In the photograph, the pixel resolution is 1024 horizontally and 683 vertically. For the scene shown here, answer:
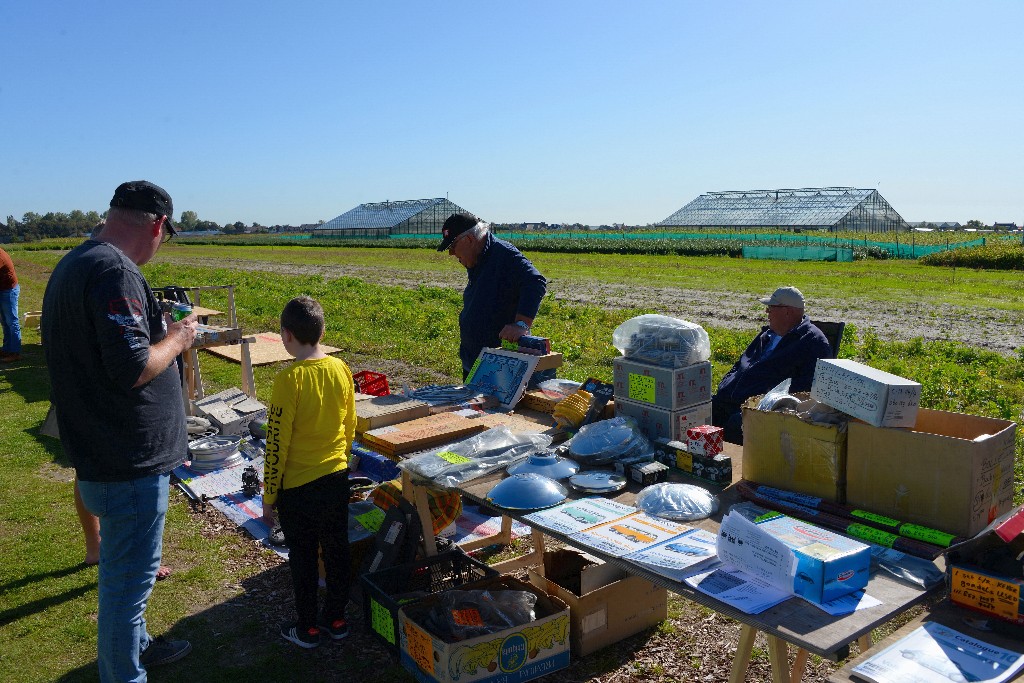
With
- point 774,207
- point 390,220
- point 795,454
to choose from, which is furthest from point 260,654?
point 390,220

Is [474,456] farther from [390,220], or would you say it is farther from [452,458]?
[390,220]

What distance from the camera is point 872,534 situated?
255 cm

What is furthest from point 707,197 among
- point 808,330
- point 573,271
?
point 808,330

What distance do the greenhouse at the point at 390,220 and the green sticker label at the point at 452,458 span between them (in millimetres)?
75900

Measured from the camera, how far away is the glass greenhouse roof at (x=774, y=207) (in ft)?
224

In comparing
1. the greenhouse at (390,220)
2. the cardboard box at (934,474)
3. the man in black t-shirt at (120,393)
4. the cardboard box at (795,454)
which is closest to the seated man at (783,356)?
the cardboard box at (795,454)

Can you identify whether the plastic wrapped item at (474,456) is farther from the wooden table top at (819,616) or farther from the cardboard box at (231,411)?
the cardboard box at (231,411)

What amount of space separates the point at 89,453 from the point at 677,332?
2.57 m

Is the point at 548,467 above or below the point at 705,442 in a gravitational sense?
below

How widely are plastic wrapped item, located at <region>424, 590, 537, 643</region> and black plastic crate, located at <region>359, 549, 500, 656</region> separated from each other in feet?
0.47

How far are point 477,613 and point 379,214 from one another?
306ft

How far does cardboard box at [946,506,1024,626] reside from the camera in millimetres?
2070

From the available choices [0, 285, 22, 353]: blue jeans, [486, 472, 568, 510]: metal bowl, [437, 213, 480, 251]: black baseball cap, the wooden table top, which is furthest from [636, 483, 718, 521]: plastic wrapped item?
[0, 285, 22, 353]: blue jeans

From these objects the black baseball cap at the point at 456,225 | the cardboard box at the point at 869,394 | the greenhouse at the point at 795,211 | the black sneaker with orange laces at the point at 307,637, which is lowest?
the black sneaker with orange laces at the point at 307,637
